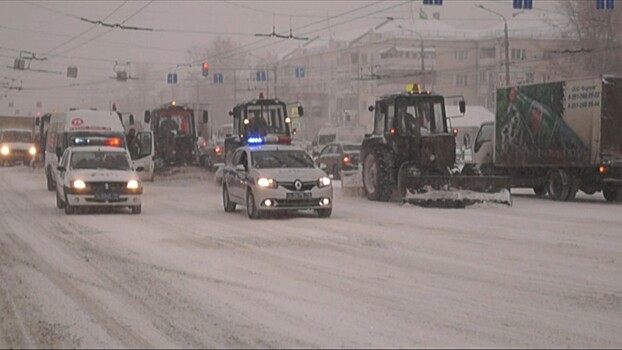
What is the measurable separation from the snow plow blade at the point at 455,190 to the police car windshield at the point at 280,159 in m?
3.45

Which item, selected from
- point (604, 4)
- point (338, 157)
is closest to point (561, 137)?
point (604, 4)

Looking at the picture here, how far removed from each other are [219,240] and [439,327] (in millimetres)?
7650

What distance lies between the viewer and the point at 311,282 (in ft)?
37.7

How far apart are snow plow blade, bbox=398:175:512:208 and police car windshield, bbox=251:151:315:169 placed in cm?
345

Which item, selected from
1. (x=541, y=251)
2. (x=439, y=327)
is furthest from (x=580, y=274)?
(x=439, y=327)

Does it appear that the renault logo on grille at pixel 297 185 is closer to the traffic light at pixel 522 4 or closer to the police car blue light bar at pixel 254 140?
the police car blue light bar at pixel 254 140

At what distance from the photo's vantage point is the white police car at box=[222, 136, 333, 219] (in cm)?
1970

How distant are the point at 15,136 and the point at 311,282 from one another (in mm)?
45890

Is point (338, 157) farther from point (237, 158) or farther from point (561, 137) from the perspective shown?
point (237, 158)

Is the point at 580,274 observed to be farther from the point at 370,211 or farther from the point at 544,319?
the point at 370,211

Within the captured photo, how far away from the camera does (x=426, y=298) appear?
411 inches

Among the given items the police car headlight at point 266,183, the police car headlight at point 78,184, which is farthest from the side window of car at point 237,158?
the police car headlight at point 78,184

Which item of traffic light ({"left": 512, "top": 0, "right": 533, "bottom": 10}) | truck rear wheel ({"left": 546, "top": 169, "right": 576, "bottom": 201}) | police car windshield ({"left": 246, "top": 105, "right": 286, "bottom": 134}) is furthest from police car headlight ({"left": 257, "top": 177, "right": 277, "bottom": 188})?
traffic light ({"left": 512, "top": 0, "right": 533, "bottom": 10})

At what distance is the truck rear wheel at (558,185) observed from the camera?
84.4 ft
